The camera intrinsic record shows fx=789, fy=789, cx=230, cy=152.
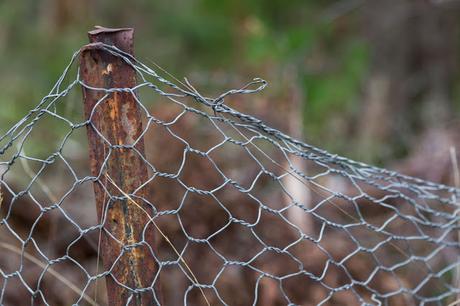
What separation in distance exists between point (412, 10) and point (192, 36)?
2.05 m

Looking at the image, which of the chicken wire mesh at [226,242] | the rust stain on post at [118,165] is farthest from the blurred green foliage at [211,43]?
the rust stain on post at [118,165]

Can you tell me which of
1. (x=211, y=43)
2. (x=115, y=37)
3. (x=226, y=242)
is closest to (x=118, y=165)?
(x=115, y=37)

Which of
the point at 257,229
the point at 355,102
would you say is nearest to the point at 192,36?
the point at 355,102

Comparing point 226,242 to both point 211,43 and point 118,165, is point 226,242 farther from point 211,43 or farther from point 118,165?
point 211,43

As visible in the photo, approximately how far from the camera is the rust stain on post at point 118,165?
1.69m

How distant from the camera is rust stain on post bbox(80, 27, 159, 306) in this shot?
169 cm

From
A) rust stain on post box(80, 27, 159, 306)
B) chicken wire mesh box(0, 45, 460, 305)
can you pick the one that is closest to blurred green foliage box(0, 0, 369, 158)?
chicken wire mesh box(0, 45, 460, 305)

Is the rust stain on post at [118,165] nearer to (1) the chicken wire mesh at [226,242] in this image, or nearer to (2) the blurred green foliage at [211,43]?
(1) the chicken wire mesh at [226,242]

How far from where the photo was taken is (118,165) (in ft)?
5.67

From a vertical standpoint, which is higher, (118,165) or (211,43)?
(211,43)

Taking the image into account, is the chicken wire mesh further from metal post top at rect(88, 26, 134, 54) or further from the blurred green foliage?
metal post top at rect(88, 26, 134, 54)

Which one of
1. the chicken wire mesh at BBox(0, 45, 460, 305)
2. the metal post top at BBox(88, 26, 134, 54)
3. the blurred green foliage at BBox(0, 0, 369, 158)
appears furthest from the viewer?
the blurred green foliage at BBox(0, 0, 369, 158)

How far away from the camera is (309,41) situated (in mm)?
5180

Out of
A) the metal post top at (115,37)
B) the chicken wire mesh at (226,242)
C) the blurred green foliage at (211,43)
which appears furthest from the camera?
Result: the blurred green foliage at (211,43)
